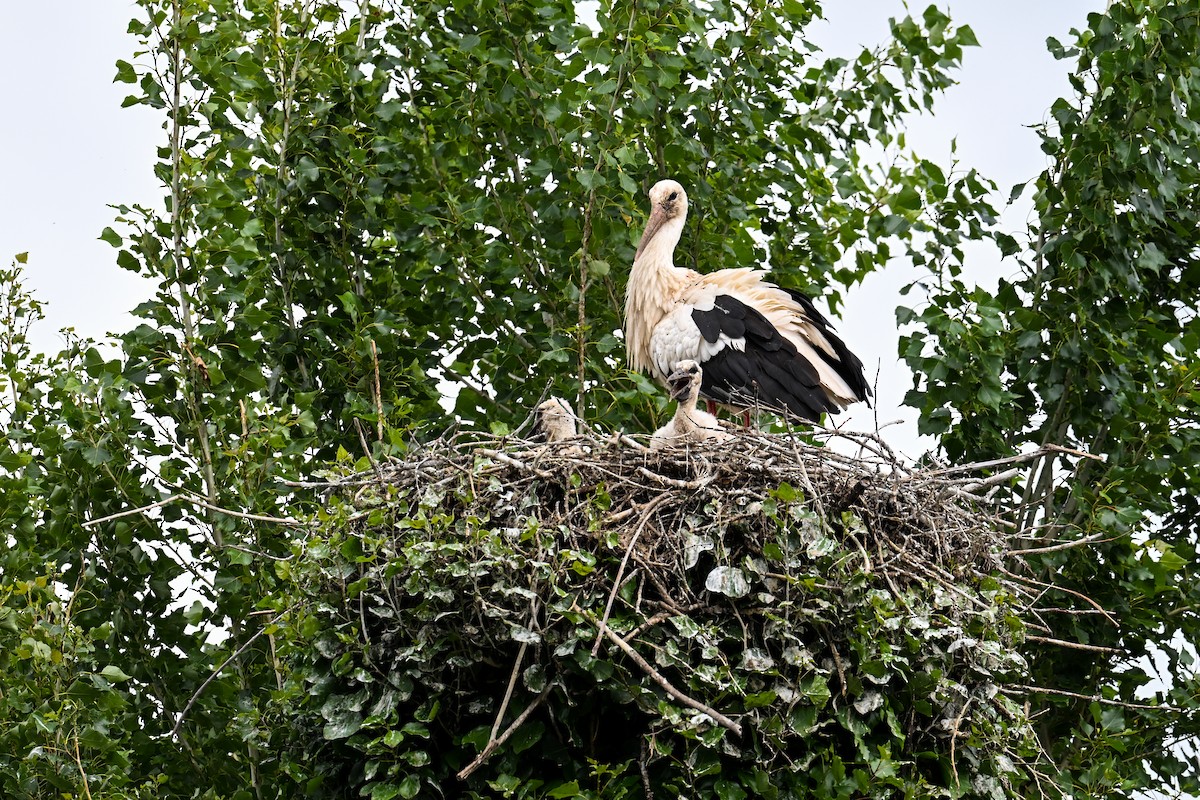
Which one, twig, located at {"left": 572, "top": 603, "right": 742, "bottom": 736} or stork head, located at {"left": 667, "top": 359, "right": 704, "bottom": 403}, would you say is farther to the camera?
stork head, located at {"left": 667, "top": 359, "right": 704, "bottom": 403}

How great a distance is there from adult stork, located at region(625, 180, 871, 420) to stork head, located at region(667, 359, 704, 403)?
1.22 feet

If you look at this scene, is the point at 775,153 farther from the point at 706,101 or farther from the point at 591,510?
the point at 591,510

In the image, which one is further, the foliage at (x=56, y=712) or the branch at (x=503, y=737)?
the foliage at (x=56, y=712)

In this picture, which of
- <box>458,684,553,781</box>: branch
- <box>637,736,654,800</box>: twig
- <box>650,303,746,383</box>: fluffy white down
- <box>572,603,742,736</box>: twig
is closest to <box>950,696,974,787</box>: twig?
<box>572,603,742,736</box>: twig

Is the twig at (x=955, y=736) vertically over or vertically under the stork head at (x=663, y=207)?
under

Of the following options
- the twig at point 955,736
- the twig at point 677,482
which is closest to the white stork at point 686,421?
the twig at point 677,482

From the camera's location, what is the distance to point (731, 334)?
887cm

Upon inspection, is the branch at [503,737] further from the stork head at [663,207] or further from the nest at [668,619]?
the stork head at [663,207]

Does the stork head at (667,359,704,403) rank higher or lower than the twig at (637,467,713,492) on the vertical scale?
higher

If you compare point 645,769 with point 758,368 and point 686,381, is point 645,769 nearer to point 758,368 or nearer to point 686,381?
point 686,381

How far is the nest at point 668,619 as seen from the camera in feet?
20.8

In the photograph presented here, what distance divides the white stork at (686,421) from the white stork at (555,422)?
480 mm

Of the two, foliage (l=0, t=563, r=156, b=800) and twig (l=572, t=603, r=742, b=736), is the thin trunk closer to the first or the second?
foliage (l=0, t=563, r=156, b=800)

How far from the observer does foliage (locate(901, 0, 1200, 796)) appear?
9.49 m
